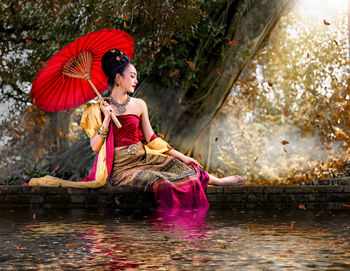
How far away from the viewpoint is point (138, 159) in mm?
→ 7016

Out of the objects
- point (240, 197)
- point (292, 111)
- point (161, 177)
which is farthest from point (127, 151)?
point (292, 111)

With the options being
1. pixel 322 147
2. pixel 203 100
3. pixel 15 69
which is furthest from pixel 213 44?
pixel 322 147

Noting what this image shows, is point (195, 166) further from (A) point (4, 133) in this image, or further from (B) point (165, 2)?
(A) point (4, 133)

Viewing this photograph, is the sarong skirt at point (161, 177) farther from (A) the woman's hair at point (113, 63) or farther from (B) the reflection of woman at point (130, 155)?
(A) the woman's hair at point (113, 63)

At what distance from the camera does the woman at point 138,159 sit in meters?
6.50

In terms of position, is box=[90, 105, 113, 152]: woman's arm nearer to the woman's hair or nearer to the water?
the woman's hair

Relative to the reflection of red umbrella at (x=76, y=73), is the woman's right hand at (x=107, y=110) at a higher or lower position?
lower

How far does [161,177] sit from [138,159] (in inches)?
24.3

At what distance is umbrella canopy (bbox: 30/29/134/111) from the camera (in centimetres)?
699

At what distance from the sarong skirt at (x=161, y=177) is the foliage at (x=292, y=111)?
21.9 ft

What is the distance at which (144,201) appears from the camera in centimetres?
682

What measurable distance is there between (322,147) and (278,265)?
12472 millimetres

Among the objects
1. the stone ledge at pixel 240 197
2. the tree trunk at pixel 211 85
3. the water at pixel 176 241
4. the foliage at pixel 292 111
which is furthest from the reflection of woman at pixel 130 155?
the foliage at pixel 292 111

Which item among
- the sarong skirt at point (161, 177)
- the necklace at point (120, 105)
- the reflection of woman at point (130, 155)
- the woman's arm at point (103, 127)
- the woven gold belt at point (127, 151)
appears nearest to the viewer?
the sarong skirt at point (161, 177)
